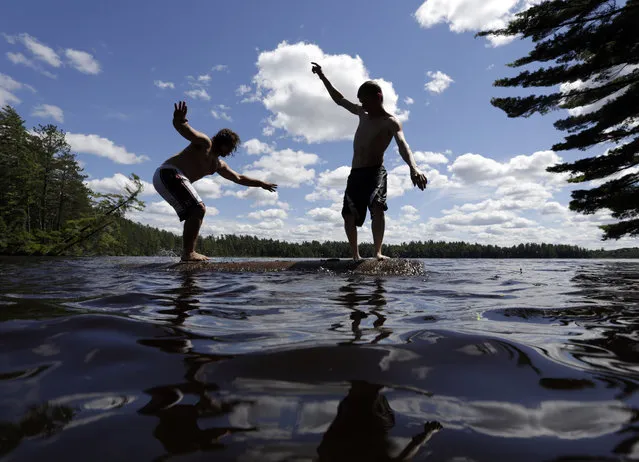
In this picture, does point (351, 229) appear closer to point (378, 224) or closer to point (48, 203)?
point (378, 224)

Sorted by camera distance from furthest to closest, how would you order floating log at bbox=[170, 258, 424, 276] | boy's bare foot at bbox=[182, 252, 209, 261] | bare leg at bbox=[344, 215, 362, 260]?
boy's bare foot at bbox=[182, 252, 209, 261], bare leg at bbox=[344, 215, 362, 260], floating log at bbox=[170, 258, 424, 276]

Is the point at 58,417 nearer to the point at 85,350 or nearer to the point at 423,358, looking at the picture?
the point at 85,350

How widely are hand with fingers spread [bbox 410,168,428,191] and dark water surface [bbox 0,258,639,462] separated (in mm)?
2400

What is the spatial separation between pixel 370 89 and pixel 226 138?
2281mm

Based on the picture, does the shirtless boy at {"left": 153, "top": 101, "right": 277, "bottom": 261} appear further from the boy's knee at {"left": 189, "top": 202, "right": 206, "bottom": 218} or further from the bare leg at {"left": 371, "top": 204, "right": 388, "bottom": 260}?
the bare leg at {"left": 371, "top": 204, "right": 388, "bottom": 260}

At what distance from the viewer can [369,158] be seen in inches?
203

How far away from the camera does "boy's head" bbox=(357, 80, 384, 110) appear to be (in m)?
4.80

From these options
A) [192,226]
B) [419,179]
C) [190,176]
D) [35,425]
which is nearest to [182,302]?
[35,425]

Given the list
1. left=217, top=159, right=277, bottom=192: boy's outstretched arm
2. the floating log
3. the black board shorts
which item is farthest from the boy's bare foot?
left=217, top=159, right=277, bottom=192: boy's outstretched arm

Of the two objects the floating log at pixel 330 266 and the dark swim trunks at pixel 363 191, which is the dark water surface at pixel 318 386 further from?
the dark swim trunks at pixel 363 191

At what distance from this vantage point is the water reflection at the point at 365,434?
0.64 m

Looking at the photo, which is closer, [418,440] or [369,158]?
[418,440]

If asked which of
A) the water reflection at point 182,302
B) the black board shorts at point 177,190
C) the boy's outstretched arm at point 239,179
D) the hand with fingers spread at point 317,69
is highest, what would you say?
the hand with fingers spread at point 317,69

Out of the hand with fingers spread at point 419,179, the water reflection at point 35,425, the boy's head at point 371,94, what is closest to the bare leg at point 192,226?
the boy's head at point 371,94
